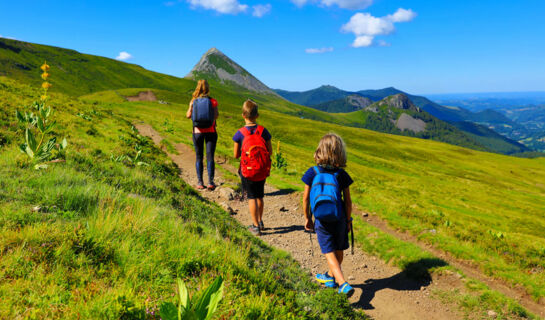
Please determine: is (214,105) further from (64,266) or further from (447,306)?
(447,306)

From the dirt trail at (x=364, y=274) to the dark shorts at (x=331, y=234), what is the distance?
2.55ft

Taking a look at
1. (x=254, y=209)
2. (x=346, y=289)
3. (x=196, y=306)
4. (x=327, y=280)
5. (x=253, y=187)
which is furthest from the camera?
(x=254, y=209)

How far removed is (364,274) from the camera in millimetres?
7262

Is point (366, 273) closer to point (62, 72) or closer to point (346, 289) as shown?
point (346, 289)

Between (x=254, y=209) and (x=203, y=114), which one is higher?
(x=203, y=114)

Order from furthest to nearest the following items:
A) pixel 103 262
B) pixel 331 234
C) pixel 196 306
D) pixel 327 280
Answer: pixel 327 280
pixel 331 234
pixel 103 262
pixel 196 306

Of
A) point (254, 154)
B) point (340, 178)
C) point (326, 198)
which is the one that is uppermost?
point (254, 154)

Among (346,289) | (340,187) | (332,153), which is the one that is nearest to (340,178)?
(340,187)

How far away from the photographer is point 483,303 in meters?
5.92

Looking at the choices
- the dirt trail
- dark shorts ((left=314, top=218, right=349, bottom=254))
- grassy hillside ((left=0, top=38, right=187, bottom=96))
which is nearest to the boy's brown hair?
dark shorts ((left=314, top=218, right=349, bottom=254))

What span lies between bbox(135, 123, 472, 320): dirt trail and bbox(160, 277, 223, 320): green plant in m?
4.30

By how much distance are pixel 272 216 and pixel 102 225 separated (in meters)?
7.31

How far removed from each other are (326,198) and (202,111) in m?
5.87

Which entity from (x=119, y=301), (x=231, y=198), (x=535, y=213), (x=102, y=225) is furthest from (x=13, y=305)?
(x=535, y=213)
